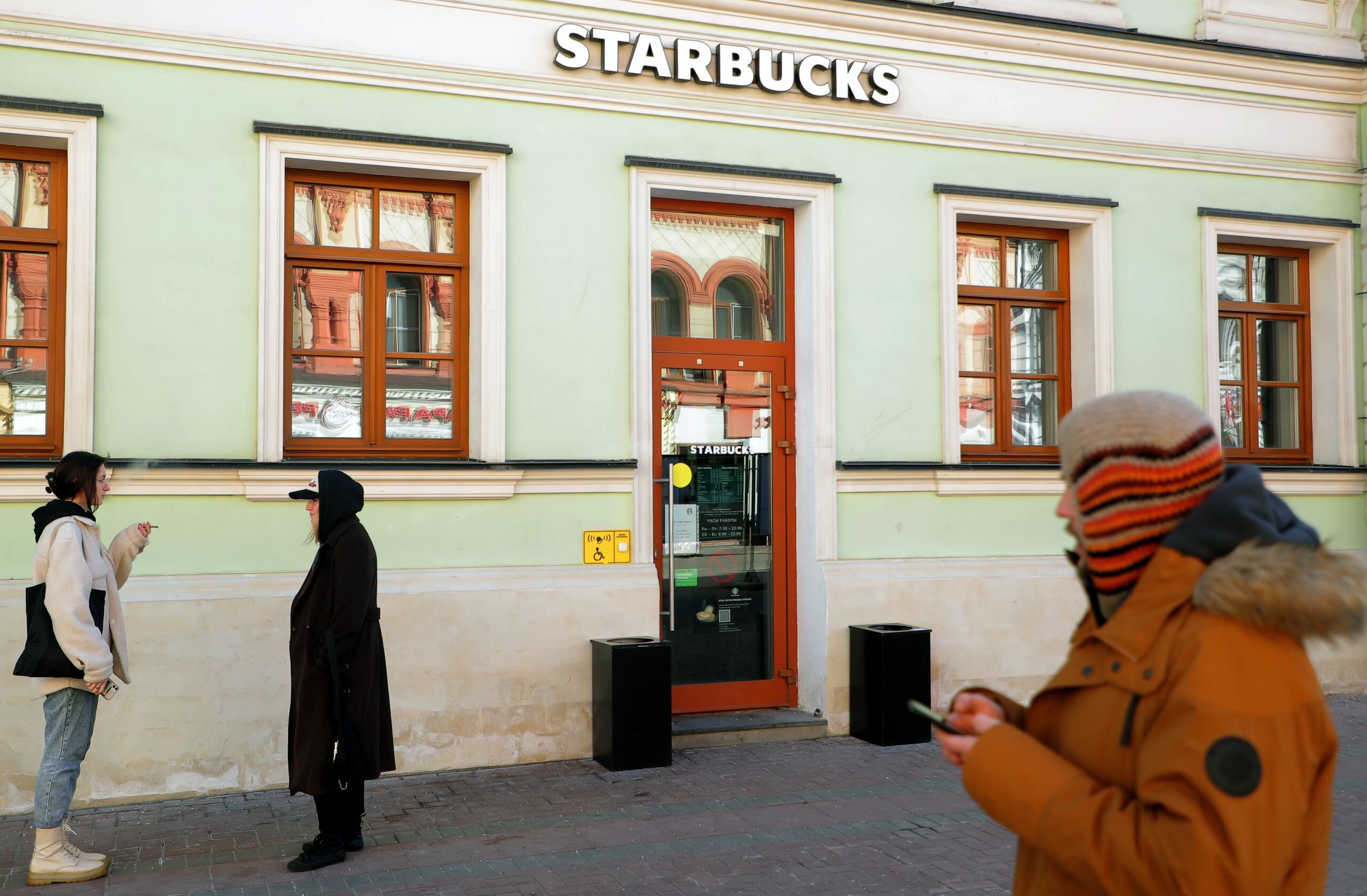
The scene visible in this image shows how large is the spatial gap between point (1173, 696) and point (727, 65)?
7.05 meters

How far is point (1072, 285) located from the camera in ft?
30.8

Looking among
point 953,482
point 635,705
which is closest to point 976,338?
point 953,482

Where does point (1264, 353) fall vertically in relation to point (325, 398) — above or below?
above

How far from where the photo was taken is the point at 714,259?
858 centimetres

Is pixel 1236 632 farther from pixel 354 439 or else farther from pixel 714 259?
pixel 714 259

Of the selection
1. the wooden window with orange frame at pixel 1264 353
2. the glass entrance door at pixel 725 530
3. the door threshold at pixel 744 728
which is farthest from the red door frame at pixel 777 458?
the wooden window with orange frame at pixel 1264 353

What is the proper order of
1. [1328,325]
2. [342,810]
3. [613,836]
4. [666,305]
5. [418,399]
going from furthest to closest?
[1328,325] → [666,305] → [418,399] → [613,836] → [342,810]

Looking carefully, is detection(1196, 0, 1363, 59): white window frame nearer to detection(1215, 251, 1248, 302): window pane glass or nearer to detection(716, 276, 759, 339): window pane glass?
detection(1215, 251, 1248, 302): window pane glass

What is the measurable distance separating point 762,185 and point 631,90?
1100mm

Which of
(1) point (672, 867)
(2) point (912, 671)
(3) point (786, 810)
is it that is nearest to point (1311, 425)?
(2) point (912, 671)

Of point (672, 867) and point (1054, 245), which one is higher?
point (1054, 245)

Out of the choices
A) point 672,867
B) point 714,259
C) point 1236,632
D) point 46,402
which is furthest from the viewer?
point 714,259

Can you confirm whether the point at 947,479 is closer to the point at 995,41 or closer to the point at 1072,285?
the point at 1072,285

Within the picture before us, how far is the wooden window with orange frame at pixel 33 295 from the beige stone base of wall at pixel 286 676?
100 cm
